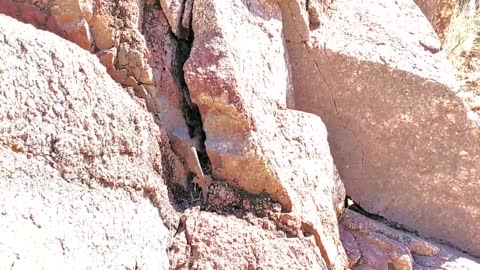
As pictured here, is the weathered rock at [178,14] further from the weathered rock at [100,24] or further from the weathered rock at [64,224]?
the weathered rock at [64,224]

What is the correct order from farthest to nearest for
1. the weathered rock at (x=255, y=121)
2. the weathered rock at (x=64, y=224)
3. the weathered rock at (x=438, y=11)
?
the weathered rock at (x=438, y=11), the weathered rock at (x=255, y=121), the weathered rock at (x=64, y=224)

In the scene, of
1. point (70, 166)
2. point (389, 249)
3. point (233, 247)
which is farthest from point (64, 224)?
point (389, 249)

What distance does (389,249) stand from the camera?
1.91 metres

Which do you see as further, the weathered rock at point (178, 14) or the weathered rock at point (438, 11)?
the weathered rock at point (438, 11)

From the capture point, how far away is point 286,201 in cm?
158

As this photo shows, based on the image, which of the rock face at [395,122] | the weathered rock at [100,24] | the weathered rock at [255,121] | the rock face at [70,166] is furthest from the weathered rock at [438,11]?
the rock face at [70,166]

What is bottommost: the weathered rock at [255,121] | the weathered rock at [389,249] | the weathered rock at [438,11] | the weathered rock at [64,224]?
the weathered rock at [389,249]

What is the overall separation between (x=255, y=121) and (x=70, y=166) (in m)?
0.53

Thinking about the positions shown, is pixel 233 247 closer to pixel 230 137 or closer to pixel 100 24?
pixel 230 137

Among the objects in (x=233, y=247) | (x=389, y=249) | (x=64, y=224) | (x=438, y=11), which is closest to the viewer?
(x=64, y=224)

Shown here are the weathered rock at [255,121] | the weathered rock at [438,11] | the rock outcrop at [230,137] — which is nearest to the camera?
the rock outcrop at [230,137]

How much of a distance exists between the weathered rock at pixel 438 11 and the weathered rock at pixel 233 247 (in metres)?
1.58

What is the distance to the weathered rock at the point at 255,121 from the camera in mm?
1567

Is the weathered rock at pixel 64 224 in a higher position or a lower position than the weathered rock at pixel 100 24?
lower
